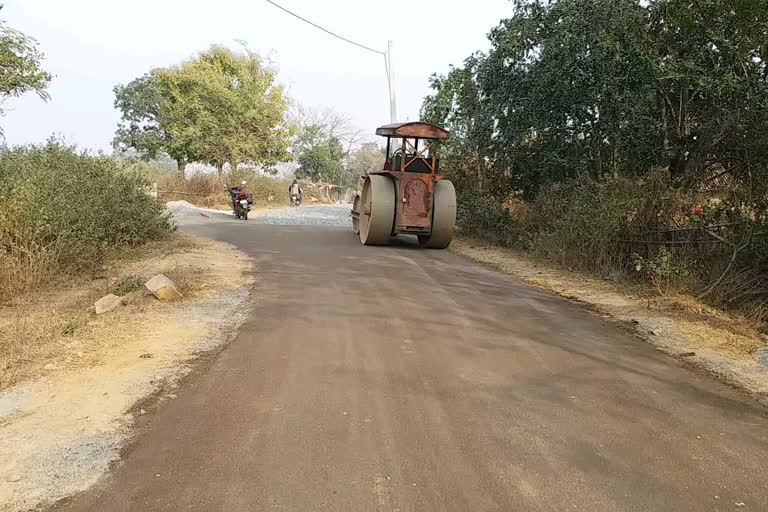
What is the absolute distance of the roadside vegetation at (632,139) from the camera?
809 centimetres

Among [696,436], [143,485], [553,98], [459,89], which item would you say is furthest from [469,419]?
[459,89]

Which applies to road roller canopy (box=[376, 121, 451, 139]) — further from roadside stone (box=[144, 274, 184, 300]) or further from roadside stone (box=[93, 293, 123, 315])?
roadside stone (box=[93, 293, 123, 315])

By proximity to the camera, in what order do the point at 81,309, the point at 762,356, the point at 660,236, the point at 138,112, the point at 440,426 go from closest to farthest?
the point at 440,426 < the point at 762,356 < the point at 81,309 < the point at 660,236 < the point at 138,112

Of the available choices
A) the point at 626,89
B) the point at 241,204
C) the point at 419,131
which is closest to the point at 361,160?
the point at 241,204

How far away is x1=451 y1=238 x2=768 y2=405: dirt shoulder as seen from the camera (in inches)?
202

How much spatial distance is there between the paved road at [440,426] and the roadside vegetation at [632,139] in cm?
295

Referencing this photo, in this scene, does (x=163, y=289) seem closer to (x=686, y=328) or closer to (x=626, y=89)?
→ (x=686, y=328)

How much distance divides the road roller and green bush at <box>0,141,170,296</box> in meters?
4.80

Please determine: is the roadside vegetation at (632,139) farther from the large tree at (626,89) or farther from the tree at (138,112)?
the tree at (138,112)

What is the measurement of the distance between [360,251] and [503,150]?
4.86 m

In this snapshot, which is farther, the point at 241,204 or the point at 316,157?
the point at 316,157

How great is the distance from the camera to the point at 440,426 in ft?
12.1

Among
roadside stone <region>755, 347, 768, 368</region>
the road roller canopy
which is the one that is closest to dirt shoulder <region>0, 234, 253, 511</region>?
roadside stone <region>755, 347, 768, 368</region>

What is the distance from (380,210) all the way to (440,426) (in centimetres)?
924
